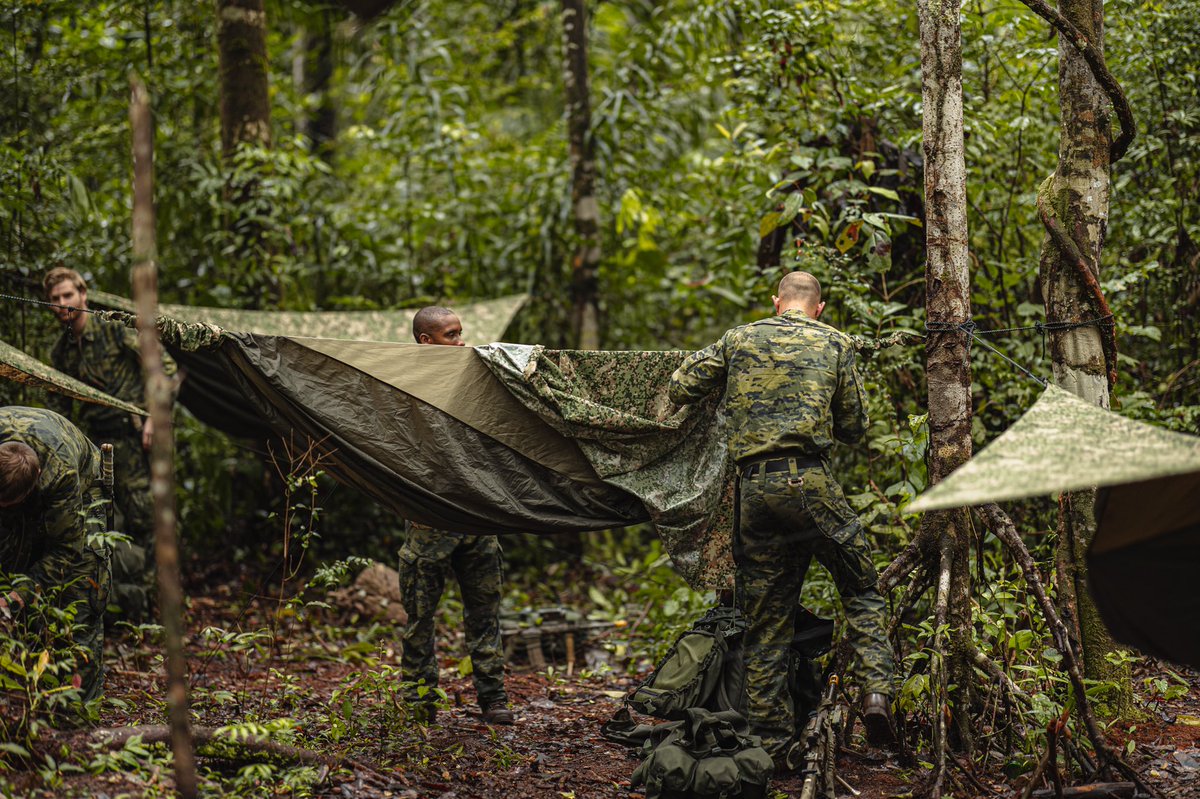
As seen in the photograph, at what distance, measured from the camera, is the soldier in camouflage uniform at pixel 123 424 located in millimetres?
5562

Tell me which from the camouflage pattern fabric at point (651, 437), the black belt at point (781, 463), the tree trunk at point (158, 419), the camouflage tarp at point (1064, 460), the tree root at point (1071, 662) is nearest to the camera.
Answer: the tree trunk at point (158, 419)

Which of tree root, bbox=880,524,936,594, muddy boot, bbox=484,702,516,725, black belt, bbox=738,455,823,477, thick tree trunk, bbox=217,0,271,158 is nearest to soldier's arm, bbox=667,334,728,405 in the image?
black belt, bbox=738,455,823,477

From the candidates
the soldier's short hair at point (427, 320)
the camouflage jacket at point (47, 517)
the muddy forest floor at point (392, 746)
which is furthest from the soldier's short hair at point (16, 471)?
the soldier's short hair at point (427, 320)

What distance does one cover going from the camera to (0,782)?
2.73 m

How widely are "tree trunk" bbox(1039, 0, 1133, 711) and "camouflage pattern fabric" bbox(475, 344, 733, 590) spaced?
1.45m

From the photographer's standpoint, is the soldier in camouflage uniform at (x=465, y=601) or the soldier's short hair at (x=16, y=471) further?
the soldier in camouflage uniform at (x=465, y=601)

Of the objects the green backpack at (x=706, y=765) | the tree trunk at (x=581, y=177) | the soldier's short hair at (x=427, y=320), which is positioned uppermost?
the tree trunk at (x=581, y=177)

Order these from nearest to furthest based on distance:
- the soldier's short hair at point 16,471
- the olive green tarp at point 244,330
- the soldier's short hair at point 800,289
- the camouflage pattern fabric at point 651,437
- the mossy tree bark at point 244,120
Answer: the soldier's short hair at point 16,471, the soldier's short hair at point 800,289, the camouflage pattern fabric at point 651,437, the olive green tarp at point 244,330, the mossy tree bark at point 244,120

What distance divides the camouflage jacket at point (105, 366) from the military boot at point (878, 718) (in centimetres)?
417

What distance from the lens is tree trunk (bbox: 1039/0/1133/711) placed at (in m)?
3.94

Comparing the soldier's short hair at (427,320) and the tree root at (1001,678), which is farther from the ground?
the soldier's short hair at (427,320)

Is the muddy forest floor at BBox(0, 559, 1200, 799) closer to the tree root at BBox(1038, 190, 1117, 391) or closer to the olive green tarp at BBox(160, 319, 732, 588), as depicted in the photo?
the olive green tarp at BBox(160, 319, 732, 588)

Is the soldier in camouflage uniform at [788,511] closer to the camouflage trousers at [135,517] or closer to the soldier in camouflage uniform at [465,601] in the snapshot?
the soldier in camouflage uniform at [465,601]

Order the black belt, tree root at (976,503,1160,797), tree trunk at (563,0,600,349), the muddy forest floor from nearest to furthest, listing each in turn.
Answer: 1. the muddy forest floor
2. tree root at (976,503,1160,797)
3. the black belt
4. tree trunk at (563,0,600,349)
